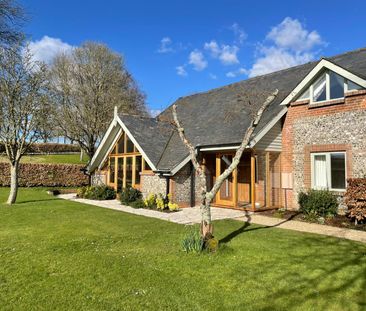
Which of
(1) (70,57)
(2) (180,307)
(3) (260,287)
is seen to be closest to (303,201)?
(3) (260,287)

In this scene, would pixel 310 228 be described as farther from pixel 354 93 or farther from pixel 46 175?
pixel 46 175

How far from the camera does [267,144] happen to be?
14.6 metres

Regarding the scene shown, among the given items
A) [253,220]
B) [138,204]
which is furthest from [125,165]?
[253,220]

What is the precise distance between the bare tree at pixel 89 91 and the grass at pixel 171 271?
2074 cm

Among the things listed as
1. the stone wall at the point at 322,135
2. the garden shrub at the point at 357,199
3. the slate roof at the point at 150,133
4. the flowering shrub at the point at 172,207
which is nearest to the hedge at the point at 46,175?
the slate roof at the point at 150,133

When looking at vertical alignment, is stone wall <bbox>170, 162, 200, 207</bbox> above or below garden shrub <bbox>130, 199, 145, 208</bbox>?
above

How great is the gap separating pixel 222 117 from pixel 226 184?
12.7ft

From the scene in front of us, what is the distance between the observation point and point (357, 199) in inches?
434

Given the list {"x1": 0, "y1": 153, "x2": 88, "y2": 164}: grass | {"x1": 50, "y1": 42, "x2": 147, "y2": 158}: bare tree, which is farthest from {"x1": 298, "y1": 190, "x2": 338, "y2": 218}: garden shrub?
{"x1": 0, "y1": 153, "x2": 88, "y2": 164}: grass

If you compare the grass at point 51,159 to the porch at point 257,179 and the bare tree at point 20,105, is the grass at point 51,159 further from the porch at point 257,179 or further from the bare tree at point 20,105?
the porch at point 257,179

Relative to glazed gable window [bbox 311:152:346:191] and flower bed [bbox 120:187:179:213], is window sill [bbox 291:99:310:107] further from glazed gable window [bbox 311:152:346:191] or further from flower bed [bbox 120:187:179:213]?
flower bed [bbox 120:187:179:213]

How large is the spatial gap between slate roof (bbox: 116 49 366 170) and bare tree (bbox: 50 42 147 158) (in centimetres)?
1101

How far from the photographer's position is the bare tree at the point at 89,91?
29891 mm

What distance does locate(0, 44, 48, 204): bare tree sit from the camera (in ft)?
50.4
